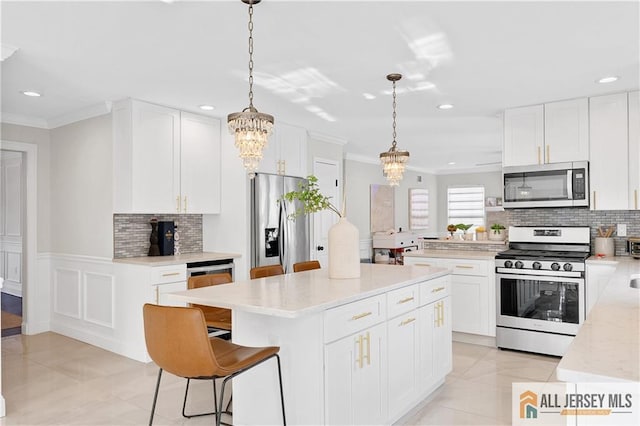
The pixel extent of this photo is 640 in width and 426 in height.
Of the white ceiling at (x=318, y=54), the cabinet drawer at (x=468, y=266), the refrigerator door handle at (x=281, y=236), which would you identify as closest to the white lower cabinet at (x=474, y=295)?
the cabinet drawer at (x=468, y=266)

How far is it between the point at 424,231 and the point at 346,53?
7.75m

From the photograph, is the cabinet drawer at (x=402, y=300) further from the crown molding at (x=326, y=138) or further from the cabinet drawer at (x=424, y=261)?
the crown molding at (x=326, y=138)

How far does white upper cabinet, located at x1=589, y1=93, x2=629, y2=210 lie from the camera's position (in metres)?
4.07

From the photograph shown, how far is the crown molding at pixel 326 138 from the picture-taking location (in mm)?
5883

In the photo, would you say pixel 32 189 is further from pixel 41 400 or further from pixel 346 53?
pixel 346 53

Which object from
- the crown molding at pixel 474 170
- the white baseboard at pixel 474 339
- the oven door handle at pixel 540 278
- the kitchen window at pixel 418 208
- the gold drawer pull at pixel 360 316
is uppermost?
the crown molding at pixel 474 170

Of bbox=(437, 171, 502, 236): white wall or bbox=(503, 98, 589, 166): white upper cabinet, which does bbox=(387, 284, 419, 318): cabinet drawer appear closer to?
bbox=(503, 98, 589, 166): white upper cabinet

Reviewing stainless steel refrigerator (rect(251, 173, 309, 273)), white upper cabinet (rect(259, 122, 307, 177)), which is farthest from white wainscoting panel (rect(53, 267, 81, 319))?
white upper cabinet (rect(259, 122, 307, 177))

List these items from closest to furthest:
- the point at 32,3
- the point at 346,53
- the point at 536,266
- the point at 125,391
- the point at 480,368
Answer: the point at 32,3 < the point at 346,53 < the point at 125,391 < the point at 480,368 < the point at 536,266

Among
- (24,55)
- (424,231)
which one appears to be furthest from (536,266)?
(424,231)

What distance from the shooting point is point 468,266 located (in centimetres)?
452

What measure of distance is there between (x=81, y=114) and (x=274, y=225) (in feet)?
7.63

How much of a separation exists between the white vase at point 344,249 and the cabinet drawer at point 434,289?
18.6 inches

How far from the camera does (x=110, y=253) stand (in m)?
4.38
